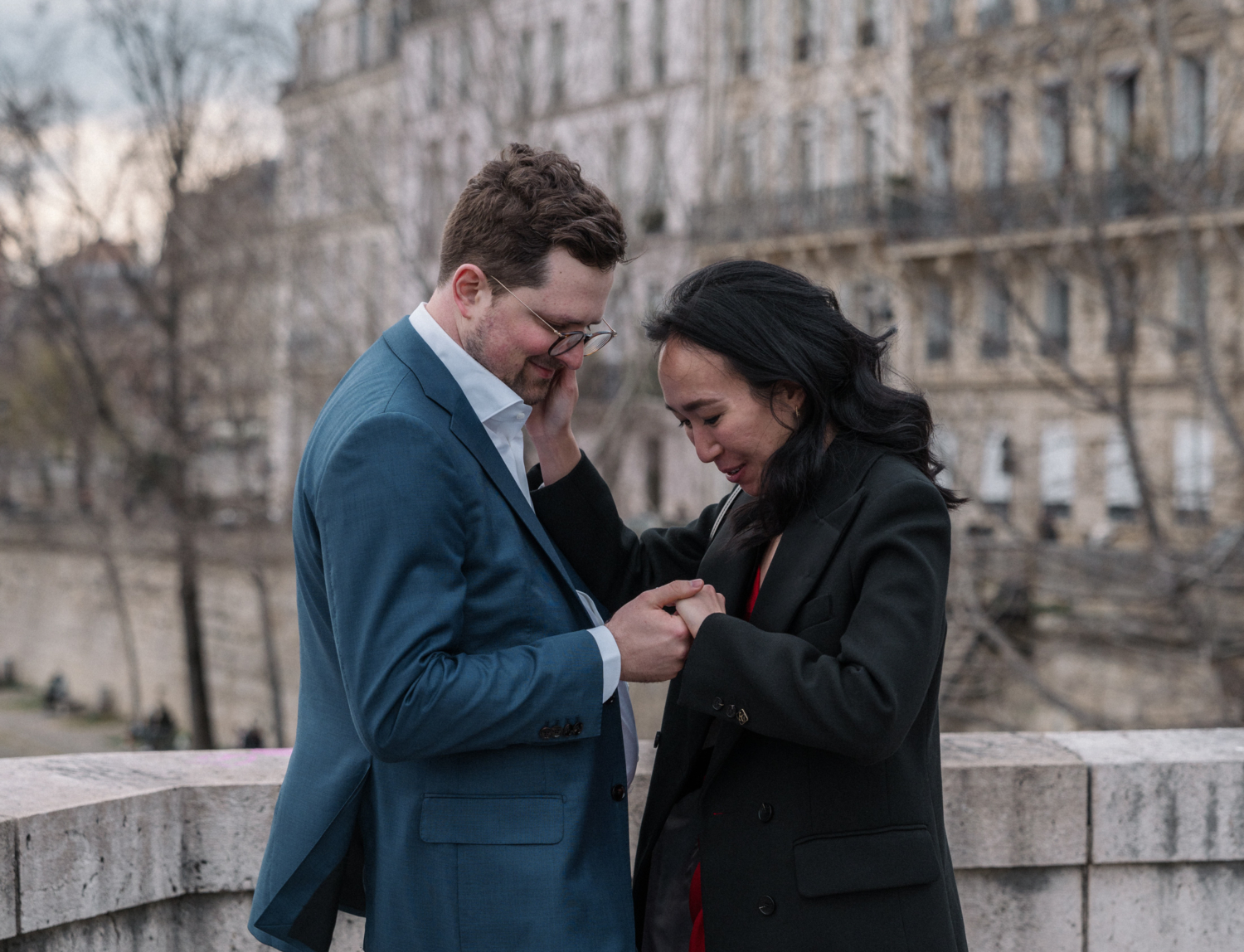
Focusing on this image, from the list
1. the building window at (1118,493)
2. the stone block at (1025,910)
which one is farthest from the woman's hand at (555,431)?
the building window at (1118,493)

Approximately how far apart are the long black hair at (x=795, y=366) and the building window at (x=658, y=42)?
502 inches

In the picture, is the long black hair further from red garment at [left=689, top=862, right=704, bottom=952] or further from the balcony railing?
the balcony railing

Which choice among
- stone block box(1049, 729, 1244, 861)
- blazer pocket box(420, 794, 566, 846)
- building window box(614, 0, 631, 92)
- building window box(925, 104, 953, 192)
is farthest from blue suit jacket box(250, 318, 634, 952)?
building window box(614, 0, 631, 92)

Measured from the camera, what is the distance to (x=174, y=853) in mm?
2674

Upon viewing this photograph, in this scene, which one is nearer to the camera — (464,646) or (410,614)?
(410,614)

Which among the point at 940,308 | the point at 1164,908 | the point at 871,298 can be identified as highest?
the point at 871,298

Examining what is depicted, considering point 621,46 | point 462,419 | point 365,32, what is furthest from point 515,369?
point 621,46

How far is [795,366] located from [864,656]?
539mm

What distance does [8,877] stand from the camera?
234 cm

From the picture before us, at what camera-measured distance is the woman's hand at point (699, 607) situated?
2074 millimetres

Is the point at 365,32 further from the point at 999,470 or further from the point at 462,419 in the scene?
the point at 462,419

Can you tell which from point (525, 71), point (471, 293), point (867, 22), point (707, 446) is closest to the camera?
point (471, 293)

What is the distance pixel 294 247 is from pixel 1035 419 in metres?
11.8

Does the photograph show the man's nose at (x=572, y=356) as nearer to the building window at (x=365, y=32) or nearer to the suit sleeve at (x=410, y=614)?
the suit sleeve at (x=410, y=614)
